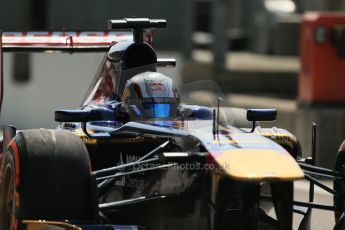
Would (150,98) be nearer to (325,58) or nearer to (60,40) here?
→ (60,40)

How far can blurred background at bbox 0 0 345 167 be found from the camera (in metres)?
13.5

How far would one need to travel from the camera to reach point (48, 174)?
6512 millimetres

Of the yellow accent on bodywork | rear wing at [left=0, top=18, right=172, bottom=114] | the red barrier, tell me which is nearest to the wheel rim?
the yellow accent on bodywork

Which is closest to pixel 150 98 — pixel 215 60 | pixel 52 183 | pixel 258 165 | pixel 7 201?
pixel 7 201

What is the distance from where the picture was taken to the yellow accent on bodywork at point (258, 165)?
608 centimetres

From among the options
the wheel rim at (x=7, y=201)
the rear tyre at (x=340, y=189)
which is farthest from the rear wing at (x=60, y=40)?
the wheel rim at (x=7, y=201)

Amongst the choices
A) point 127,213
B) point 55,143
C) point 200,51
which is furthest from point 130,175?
point 200,51

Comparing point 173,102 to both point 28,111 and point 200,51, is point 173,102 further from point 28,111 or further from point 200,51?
point 200,51

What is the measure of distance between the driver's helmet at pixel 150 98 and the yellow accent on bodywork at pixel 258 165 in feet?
4.21

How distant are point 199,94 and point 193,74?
14278 millimetres

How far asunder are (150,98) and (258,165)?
5.30 feet

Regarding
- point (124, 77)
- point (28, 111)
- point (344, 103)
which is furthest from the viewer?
point (28, 111)

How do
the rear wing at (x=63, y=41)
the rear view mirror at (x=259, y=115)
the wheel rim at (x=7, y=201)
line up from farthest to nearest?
1. the rear wing at (x=63, y=41)
2. the rear view mirror at (x=259, y=115)
3. the wheel rim at (x=7, y=201)

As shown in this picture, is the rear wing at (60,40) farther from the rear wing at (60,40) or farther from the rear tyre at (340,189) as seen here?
the rear tyre at (340,189)
